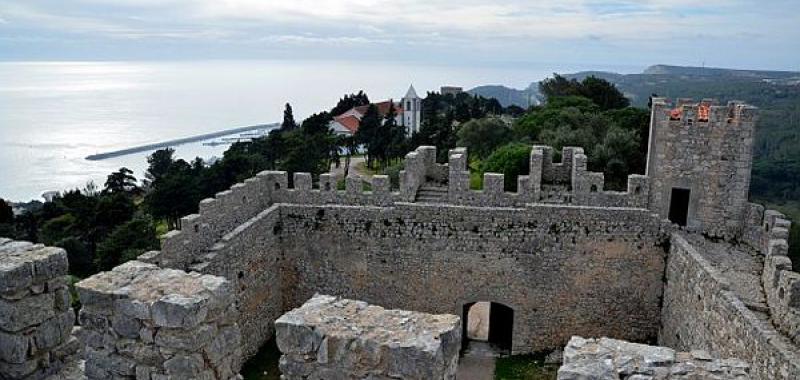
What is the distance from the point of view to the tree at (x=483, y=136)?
94.5 ft

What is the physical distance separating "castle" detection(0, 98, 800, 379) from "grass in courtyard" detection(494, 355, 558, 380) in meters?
0.27

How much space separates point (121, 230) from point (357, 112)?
3756cm

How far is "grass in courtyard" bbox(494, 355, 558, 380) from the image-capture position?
11.5 meters

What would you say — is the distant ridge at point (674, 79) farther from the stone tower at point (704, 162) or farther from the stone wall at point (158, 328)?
the stone wall at point (158, 328)

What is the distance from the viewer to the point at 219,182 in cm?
3531

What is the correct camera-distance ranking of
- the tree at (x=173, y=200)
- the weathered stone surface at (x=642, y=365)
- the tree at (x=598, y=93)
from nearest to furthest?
the weathered stone surface at (x=642, y=365)
the tree at (x=173, y=200)
the tree at (x=598, y=93)

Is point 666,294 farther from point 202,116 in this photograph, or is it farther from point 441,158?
point 202,116

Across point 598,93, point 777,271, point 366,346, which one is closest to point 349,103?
point 598,93

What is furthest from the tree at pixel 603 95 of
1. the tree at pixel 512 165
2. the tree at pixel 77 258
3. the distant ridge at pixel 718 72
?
the distant ridge at pixel 718 72

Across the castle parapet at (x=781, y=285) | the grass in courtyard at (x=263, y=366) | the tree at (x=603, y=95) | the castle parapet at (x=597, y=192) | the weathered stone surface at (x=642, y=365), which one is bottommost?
the grass in courtyard at (x=263, y=366)

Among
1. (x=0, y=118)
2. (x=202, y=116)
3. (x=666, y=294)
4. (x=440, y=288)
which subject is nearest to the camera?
(x=666, y=294)

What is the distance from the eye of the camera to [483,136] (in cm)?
2978

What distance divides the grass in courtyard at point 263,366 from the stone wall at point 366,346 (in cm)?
708

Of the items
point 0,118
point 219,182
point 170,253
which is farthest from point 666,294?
point 0,118
